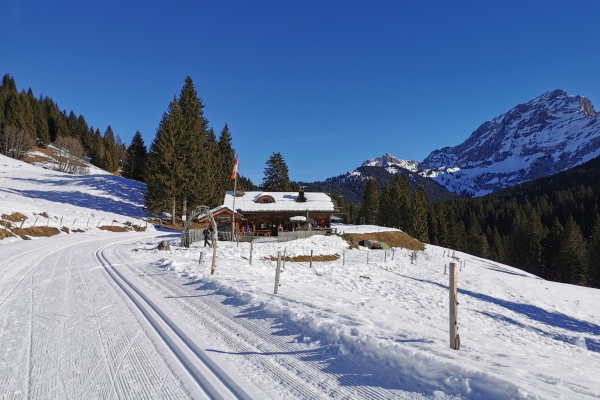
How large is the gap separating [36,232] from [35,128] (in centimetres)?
7132

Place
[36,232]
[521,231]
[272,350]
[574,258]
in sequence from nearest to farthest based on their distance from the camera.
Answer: [272,350] → [36,232] → [574,258] → [521,231]

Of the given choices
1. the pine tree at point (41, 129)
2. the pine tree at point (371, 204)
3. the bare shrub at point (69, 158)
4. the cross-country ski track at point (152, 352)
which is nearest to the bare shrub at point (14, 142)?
the bare shrub at point (69, 158)

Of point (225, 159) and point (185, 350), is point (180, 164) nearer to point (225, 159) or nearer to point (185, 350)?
point (225, 159)

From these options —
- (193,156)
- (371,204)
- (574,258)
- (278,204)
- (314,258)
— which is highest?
(193,156)

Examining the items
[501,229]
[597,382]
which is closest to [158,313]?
[597,382]

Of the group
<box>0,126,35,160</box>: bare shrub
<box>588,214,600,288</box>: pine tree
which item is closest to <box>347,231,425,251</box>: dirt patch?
<box>588,214,600,288</box>: pine tree

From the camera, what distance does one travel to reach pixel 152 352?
5.35 meters

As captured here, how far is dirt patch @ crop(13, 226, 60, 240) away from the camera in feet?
78.7

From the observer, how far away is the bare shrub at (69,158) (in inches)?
2640

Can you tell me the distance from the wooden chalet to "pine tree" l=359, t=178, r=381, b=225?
35.0m

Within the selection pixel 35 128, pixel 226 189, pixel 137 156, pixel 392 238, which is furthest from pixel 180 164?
pixel 35 128

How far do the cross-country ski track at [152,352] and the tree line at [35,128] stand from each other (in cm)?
7912

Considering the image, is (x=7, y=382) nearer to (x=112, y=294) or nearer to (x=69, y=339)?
(x=69, y=339)

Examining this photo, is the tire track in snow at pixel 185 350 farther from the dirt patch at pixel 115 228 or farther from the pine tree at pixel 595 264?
the pine tree at pixel 595 264
